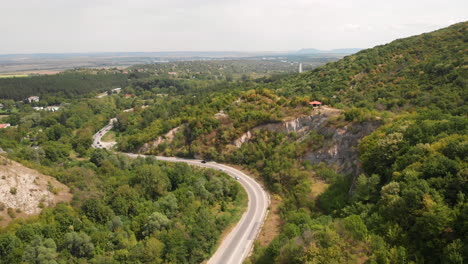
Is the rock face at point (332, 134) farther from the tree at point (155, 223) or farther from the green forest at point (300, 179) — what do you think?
the tree at point (155, 223)

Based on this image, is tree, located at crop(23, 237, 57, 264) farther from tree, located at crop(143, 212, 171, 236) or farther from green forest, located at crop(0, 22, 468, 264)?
tree, located at crop(143, 212, 171, 236)

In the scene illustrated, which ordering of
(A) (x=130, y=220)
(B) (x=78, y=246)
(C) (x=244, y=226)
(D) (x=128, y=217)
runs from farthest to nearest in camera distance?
(D) (x=128, y=217)
(C) (x=244, y=226)
(A) (x=130, y=220)
(B) (x=78, y=246)

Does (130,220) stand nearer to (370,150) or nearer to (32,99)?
(370,150)

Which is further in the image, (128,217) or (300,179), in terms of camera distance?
(300,179)

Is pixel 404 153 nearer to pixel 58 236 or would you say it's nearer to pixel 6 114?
pixel 58 236

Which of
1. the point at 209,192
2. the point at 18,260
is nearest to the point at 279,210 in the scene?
the point at 209,192

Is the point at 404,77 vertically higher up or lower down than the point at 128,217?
higher up

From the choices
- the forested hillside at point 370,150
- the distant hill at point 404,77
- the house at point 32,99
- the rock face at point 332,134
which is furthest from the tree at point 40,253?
the house at point 32,99

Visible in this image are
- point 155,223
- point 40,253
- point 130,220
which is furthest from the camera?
point 130,220

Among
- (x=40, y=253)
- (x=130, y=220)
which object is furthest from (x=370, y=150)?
(x=40, y=253)
